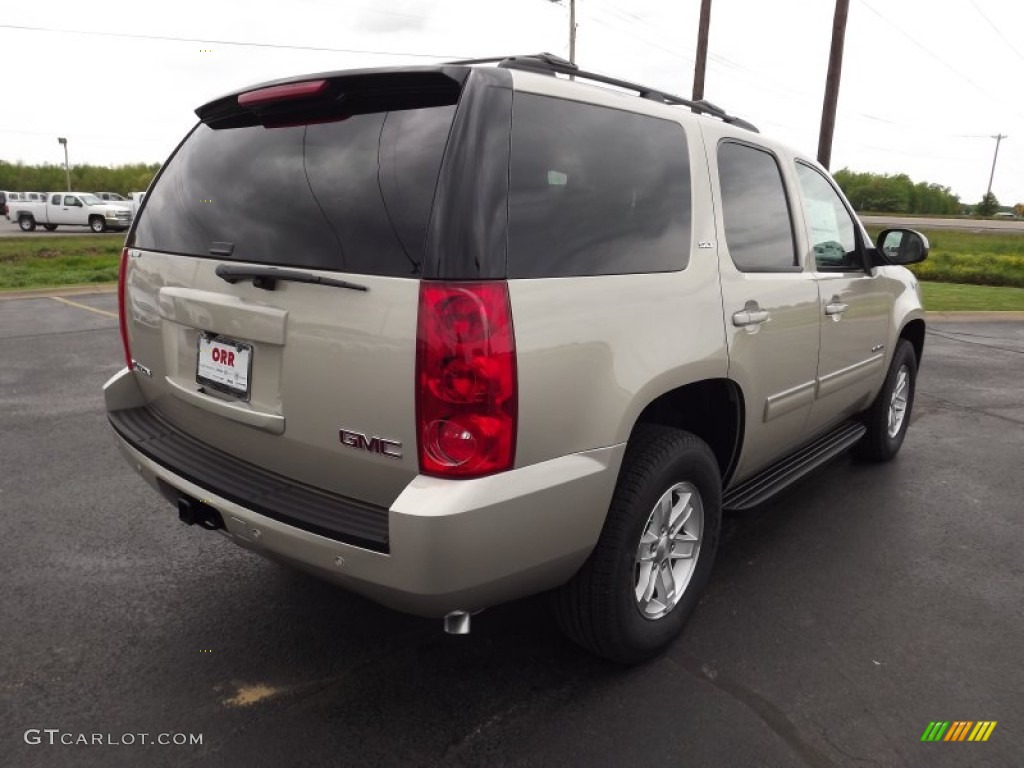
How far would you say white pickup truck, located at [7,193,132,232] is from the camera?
33375mm

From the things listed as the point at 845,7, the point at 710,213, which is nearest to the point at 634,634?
the point at 710,213

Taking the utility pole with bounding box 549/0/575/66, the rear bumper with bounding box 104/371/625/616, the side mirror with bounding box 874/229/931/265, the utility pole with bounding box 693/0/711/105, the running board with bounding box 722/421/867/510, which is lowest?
the running board with bounding box 722/421/867/510

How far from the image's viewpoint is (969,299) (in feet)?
47.2

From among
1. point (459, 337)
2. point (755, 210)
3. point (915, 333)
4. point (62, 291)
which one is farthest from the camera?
point (62, 291)

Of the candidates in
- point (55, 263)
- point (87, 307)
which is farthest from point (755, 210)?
point (55, 263)

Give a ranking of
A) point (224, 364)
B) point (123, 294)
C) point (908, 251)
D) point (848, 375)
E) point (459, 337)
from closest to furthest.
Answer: point (459, 337) < point (224, 364) < point (123, 294) < point (848, 375) < point (908, 251)

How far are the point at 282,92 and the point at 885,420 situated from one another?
4.10m

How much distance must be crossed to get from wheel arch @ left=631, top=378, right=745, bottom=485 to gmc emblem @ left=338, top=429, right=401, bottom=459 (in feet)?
3.42

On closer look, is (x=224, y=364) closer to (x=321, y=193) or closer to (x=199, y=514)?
(x=199, y=514)

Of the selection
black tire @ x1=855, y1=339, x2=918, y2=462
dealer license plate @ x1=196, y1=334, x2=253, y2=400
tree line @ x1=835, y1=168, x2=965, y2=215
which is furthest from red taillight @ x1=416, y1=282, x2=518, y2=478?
tree line @ x1=835, y1=168, x2=965, y2=215

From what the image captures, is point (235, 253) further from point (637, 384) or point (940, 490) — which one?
point (940, 490)

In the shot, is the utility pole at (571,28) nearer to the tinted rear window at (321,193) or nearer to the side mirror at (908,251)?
the side mirror at (908,251)

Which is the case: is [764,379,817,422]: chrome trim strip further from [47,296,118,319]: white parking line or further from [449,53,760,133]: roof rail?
[47,296,118,319]: white parking line

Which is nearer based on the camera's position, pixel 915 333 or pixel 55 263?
pixel 915 333
